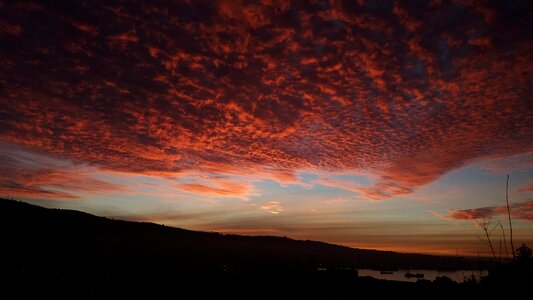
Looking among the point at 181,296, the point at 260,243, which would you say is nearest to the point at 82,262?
the point at 181,296

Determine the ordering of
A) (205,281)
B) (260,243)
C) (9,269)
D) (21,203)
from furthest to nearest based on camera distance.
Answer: (260,243) → (21,203) → (205,281) → (9,269)

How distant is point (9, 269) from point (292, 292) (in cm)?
2687

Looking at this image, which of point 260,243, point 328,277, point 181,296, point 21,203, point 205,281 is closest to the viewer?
point 181,296

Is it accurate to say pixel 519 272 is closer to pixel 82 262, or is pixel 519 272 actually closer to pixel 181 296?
pixel 181 296

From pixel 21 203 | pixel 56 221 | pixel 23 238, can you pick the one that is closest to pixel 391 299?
pixel 23 238

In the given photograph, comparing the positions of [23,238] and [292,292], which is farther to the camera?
[23,238]

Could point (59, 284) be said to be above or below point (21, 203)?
below

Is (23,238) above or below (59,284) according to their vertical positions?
above

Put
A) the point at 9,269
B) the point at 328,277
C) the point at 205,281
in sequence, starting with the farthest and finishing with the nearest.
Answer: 1. the point at 328,277
2. the point at 205,281
3. the point at 9,269

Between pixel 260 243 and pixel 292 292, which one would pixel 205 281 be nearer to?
pixel 292 292

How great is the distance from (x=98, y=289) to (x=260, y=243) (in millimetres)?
128366

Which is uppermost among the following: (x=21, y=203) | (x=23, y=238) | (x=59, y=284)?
(x=21, y=203)

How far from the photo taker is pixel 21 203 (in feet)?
214

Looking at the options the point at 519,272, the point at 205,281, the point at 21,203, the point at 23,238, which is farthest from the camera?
the point at 21,203
